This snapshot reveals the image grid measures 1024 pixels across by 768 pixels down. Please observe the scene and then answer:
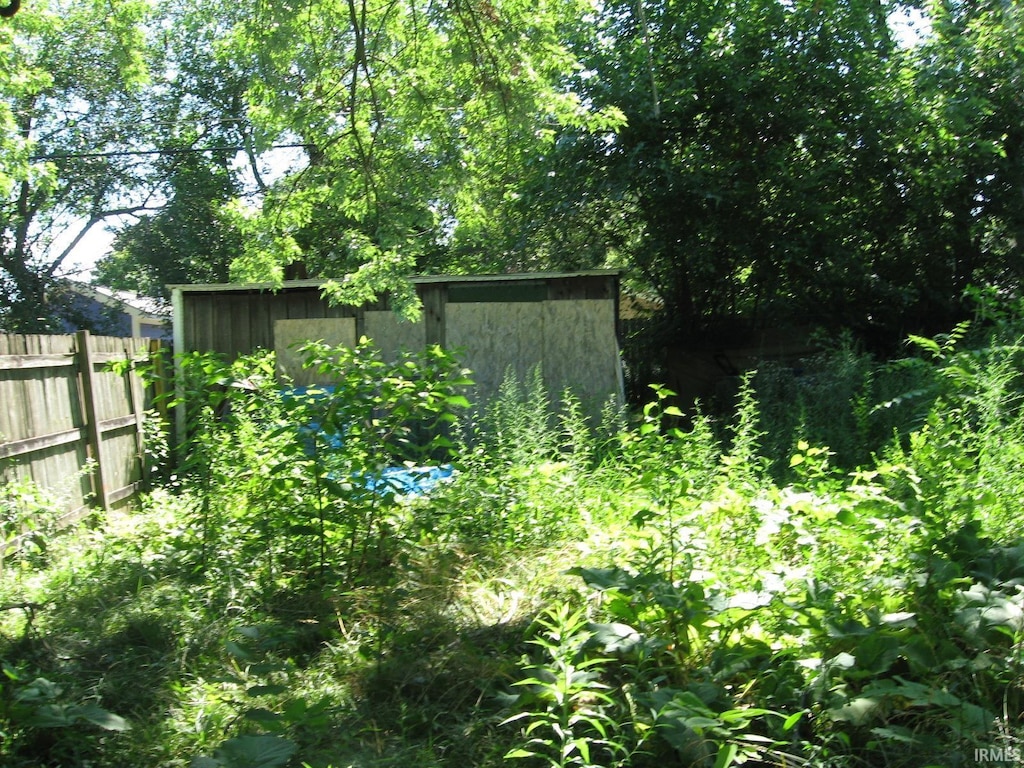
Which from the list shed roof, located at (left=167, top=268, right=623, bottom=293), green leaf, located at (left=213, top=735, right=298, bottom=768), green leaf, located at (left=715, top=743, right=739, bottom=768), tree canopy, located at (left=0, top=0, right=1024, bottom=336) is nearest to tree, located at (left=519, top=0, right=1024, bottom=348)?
tree canopy, located at (left=0, top=0, right=1024, bottom=336)

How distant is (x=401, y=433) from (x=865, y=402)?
4.51 metres

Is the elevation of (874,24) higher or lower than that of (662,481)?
higher

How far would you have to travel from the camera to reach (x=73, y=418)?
6387 millimetres

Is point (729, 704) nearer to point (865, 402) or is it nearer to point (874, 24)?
point (865, 402)

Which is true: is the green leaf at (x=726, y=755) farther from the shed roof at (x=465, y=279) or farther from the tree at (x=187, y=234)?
the tree at (x=187, y=234)

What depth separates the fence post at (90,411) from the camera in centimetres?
655

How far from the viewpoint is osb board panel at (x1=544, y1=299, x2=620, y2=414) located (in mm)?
10203

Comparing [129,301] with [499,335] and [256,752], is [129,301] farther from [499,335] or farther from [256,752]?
[256,752]

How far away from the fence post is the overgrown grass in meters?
0.94

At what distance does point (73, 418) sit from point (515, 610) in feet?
13.6

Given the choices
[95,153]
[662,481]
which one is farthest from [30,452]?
[95,153]

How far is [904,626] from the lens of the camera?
2.88 m

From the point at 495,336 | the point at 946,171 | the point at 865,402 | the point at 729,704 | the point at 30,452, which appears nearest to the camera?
the point at 729,704

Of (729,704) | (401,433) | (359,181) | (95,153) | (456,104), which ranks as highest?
(95,153)
